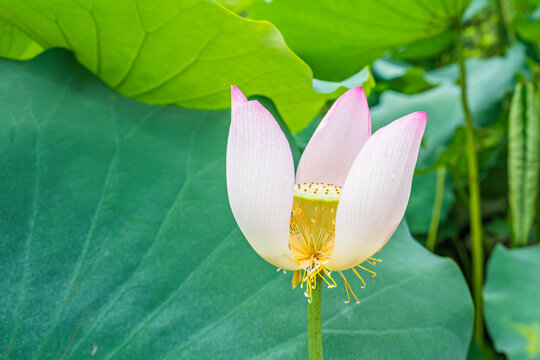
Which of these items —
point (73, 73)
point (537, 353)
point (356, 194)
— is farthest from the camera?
point (537, 353)

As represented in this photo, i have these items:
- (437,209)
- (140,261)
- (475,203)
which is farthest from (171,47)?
(437,209)

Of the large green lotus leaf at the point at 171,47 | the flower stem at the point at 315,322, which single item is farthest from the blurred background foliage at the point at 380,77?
the flower stem at the point at 315,322

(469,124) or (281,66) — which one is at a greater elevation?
(281,66)

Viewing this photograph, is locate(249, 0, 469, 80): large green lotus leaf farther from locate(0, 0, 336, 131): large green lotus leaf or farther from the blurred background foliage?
locate(0, 0, 336, 131): large green lotus leaf

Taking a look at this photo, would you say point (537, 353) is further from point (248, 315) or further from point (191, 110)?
point (191, 110)

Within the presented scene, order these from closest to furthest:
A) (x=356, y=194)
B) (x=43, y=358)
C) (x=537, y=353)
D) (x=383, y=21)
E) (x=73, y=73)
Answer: (x=356, y=194), (x=43, y=358), (x=73, y=73), (x=537, y=353), (x=383, y=21)

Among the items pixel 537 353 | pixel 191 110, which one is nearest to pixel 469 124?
pixel 537 353

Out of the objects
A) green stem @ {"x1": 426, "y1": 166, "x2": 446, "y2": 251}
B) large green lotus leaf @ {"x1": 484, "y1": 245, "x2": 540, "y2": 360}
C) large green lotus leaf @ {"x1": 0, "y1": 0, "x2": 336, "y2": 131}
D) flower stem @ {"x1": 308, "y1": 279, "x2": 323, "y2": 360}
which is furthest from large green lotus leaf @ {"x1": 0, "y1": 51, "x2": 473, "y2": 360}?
green stem @ {"x1": 426, "y1": 166, "x2": 446, "y2": 251}
